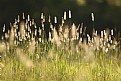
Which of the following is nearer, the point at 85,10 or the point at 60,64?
the point at 60,64

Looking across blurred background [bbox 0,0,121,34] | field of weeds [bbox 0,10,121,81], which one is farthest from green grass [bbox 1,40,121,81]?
blurred background [bbox 0,0,121,34]

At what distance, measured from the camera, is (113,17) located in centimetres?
841

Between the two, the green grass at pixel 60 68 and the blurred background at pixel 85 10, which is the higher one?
the blurred background at pixel 85 10

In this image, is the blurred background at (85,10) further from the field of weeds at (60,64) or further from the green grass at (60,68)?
the green grass at (60,68)

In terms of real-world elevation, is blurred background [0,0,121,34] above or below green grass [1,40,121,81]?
above

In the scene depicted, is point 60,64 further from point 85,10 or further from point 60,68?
point 85,10

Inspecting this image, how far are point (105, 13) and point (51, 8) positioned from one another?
3.74 feet

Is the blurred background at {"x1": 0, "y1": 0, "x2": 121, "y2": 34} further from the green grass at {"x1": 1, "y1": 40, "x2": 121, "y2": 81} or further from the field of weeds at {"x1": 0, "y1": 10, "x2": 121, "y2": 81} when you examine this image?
the green grass at {"x1": 1, "y1": 40, "x2": 121, "y2": 81}

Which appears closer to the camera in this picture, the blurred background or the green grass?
the green grass

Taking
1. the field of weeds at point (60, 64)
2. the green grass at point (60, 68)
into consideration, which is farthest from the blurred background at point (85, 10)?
the green grass at point (60, 68)

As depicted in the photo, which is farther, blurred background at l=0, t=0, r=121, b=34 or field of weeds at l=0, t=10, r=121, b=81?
blurred background at l=0, t=0, r=121, b=34

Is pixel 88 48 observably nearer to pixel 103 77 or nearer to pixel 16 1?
pixel 103 77

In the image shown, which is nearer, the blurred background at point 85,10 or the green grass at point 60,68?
the green grass at point 60,68

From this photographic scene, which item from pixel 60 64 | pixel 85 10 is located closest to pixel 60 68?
pixel 60 64
